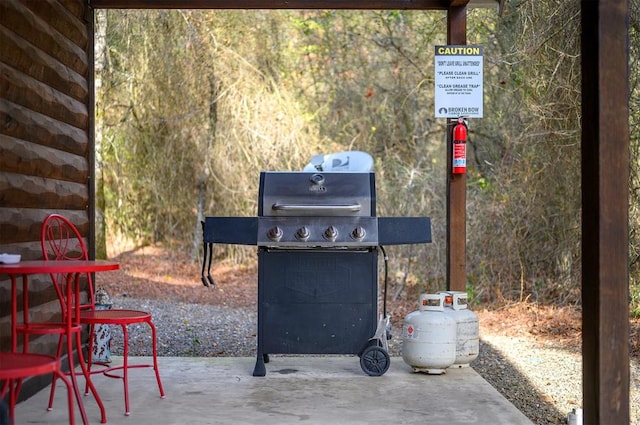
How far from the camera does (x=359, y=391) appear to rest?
4539mm

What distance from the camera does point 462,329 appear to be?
16.6 feet

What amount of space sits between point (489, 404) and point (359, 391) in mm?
722

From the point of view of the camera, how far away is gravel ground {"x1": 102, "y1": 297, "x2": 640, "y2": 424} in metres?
5.05

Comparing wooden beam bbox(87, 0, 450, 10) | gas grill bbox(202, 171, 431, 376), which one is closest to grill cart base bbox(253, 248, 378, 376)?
gas grill bbox(202, 171, 431, 376)

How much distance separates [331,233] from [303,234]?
0.16 metres

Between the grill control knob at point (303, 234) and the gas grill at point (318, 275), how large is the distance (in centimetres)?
5

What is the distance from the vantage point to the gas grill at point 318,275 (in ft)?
16.0

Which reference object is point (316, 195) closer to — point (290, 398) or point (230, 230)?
point (230, 230)

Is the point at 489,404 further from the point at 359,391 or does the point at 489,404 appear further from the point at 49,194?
the point at 49,194

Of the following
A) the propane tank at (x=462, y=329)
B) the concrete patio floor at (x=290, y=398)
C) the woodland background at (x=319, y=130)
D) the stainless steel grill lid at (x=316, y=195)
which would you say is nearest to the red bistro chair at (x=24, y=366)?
the concrete patio floor at (x=290, y=398)

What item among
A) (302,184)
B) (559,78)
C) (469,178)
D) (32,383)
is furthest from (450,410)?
(469,178)

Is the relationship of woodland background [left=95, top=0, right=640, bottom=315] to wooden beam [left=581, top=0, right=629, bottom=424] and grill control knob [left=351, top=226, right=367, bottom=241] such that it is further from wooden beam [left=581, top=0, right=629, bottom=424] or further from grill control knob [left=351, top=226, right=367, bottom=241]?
wooden beam [left=581, top=0, right=629, bottom=424]

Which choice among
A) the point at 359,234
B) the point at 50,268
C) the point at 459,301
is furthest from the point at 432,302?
the point at 50,268

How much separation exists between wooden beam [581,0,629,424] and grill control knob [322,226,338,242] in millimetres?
1937
